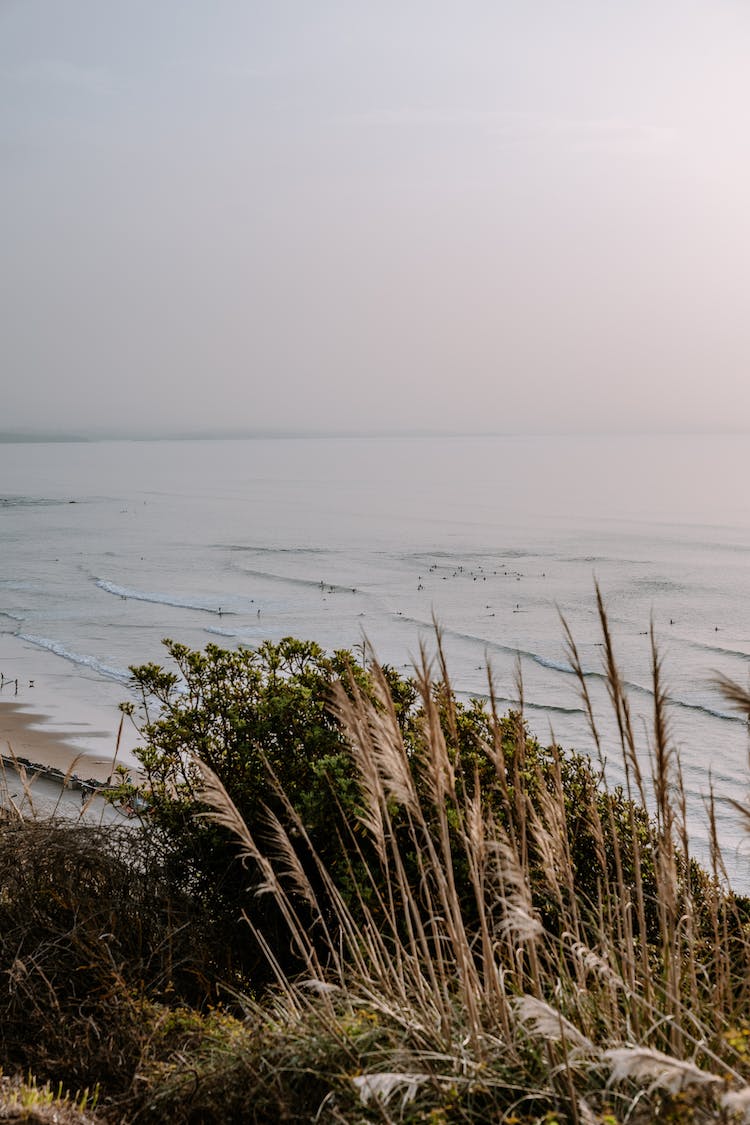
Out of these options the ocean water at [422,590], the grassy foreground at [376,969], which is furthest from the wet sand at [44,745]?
Answer: the grassy foreground at [376,969]

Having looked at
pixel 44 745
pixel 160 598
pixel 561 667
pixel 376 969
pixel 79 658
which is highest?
pixel 376 969

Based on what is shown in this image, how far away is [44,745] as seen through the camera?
1533 cm

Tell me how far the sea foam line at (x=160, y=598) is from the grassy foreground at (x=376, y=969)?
2419cm

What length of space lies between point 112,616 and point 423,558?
17062 millimetres

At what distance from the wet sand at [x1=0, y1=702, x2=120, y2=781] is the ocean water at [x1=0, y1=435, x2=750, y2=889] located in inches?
17.5

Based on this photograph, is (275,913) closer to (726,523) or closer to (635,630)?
(635,630)

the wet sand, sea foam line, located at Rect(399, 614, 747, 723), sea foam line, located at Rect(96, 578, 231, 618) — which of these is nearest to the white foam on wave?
the wet sand

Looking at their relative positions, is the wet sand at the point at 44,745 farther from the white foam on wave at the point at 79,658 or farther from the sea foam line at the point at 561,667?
the sea foam line at the point at 561,667

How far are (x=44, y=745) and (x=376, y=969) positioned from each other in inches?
515

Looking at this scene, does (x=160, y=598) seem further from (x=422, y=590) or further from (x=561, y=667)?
(x=561, y=667)

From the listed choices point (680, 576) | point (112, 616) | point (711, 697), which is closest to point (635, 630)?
point (711, 697)

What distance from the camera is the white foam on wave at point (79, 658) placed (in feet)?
68.8

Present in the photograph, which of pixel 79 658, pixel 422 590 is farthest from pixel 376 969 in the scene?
pixel 422 590

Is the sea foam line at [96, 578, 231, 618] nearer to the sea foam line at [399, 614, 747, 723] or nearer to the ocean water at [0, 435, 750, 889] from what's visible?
the ocean water at [0, 435, 750, 889]
